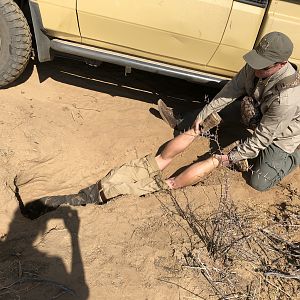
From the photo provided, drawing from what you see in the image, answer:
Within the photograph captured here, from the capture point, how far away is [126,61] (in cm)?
436

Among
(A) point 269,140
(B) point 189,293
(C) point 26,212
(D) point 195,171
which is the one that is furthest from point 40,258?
(A) point 269,140

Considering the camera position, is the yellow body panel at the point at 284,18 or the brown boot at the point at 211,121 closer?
the yellow body panel at the point at 284,18

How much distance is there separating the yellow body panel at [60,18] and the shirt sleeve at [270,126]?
1848 millimetres

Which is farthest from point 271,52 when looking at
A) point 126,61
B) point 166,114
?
point 166,114

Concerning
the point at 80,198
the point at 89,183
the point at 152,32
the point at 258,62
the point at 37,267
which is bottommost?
the point at 89,183

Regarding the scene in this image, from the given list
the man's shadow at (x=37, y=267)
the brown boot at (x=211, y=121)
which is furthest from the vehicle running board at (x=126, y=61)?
Answer: the man's shadow at (x=37, y=267)

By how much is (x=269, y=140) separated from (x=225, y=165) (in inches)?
17.5

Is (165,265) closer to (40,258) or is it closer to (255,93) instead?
(40,258)

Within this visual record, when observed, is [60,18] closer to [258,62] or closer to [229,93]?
[229,93]

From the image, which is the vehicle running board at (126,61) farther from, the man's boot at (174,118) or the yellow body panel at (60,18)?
the man's boot at (174,118)

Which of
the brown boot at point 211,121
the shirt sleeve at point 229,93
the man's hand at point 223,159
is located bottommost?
the man's hand at point 223,159

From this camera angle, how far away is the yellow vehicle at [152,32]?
12.9 ft

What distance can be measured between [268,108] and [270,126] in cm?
15

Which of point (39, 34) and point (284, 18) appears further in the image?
point (39, 34)
